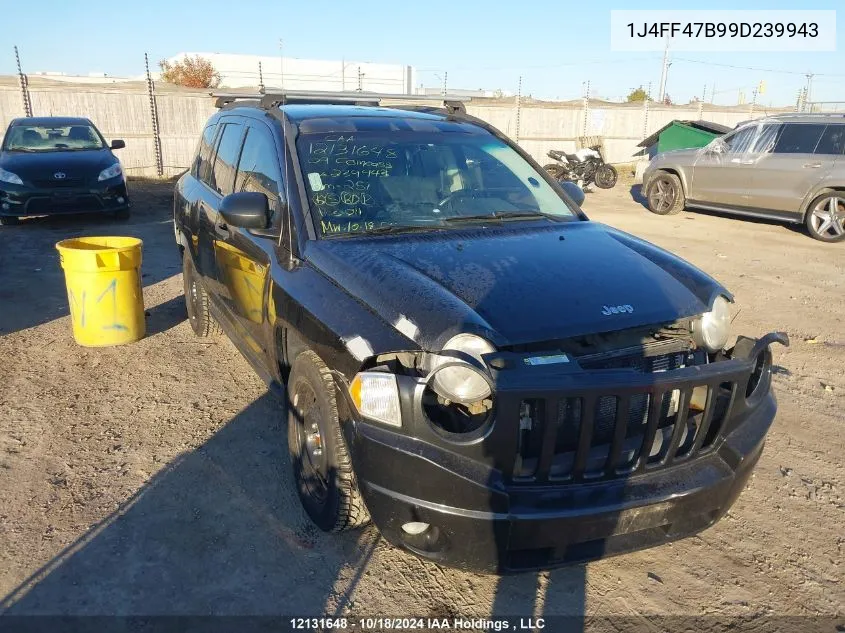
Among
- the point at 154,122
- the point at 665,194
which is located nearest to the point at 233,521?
the point at 665,194

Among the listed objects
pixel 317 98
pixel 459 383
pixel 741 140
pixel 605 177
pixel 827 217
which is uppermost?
pixel 317 98

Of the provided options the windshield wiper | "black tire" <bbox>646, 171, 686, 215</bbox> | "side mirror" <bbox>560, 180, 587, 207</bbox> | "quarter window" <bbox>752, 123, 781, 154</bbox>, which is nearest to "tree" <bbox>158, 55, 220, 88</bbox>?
"black tire" <bbox>646, 171, 686, 215</bbox>

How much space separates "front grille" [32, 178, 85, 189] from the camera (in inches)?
396

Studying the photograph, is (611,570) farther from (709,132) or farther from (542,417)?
(709,132)

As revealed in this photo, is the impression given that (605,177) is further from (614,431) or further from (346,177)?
(614,431)

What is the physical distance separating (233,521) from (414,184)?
6.49 ft

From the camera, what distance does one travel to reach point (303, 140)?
3.61m

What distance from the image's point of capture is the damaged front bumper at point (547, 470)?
229 cm

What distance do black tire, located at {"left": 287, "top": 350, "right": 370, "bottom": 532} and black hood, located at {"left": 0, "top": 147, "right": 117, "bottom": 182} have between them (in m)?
8.96

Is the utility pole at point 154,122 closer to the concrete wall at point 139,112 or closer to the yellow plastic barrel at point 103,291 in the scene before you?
the concrete wall at point 139,112

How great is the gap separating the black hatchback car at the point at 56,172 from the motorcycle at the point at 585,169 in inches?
438

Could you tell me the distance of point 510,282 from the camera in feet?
9.22

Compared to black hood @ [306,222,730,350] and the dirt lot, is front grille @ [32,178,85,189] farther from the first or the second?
black hood @ [306,222,730,350]

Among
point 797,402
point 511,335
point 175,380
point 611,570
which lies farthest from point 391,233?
point 797,402
